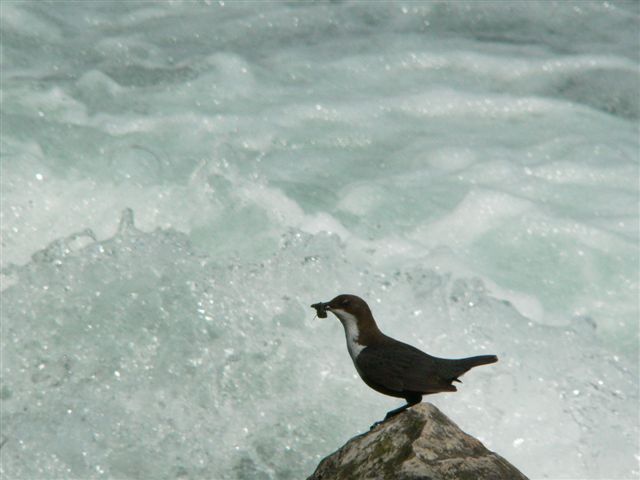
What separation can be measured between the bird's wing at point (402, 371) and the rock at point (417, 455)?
7.6 inches

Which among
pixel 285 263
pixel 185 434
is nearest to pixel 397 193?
pixel 285 263

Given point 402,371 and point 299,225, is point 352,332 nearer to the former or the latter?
point 402,371

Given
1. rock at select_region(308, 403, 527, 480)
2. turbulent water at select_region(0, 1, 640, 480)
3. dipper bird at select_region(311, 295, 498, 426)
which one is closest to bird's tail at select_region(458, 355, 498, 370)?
dipper bird at select_region(311, 295, 498, 426)

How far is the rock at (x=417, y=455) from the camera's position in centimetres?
256

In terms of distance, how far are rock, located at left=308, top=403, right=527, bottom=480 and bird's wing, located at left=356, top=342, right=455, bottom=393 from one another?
0.63 feet

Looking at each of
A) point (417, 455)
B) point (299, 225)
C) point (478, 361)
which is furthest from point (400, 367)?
point (299, 225)

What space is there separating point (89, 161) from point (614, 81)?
358 cm

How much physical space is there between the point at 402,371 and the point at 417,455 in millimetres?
377

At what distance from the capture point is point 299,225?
17.4 feet

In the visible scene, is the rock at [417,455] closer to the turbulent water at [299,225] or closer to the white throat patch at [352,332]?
the white throat patch at [352,332]

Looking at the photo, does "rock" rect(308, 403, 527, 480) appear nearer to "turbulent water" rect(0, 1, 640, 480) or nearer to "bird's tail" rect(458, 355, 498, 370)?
"bird's tail" rect(458, 355, 498, 370)

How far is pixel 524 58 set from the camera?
292 inches

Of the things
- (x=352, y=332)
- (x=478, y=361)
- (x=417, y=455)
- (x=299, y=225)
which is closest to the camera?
(x=417, y=455)

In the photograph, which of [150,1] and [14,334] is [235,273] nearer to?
[14,334]
